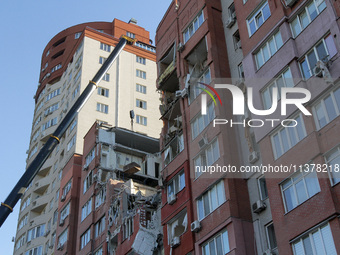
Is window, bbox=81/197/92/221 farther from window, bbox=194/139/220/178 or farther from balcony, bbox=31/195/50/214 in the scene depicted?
balcony, bbox=31/195/50/214

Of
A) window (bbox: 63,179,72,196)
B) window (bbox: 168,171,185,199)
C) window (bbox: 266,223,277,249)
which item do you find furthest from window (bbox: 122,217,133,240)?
window (bbox: 63,179,72,196)

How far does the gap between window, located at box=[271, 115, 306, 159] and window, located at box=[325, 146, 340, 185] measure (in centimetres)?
179

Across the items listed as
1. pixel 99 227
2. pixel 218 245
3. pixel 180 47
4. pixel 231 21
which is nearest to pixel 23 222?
pixel 99 227

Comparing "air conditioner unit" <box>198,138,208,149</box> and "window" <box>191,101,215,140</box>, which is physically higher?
"window" <box>191,101,215,140</box>

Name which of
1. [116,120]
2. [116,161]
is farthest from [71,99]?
[116,161]

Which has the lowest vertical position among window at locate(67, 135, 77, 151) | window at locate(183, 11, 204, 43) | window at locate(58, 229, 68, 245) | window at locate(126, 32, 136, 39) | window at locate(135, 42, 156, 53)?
window at locate(58, 229, 68, 245)

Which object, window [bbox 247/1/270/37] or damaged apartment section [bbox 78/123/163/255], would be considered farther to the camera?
damaged apartment section [bbox 78/123/163/255]

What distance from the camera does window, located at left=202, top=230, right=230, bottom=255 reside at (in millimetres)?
24734

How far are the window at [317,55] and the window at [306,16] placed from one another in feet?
5.83

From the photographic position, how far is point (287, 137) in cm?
2331

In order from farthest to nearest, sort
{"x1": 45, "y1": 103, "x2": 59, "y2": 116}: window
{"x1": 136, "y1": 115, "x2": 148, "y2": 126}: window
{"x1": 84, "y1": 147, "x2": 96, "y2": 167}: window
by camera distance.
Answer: {"x1": 45, "y1": 103, "x2": 59, "y2": 116}: window < {"x1": 136, "y1": 115, "x2": 148, "y2": 126}: window < {"x1": 84, "y1": 147, "x2": 96, "y2": 167}: window

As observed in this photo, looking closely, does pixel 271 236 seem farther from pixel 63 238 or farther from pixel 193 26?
pixel 63 238

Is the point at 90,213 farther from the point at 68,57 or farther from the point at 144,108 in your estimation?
the point at 68,57

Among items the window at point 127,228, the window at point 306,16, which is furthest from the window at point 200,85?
the window at point 127,228
